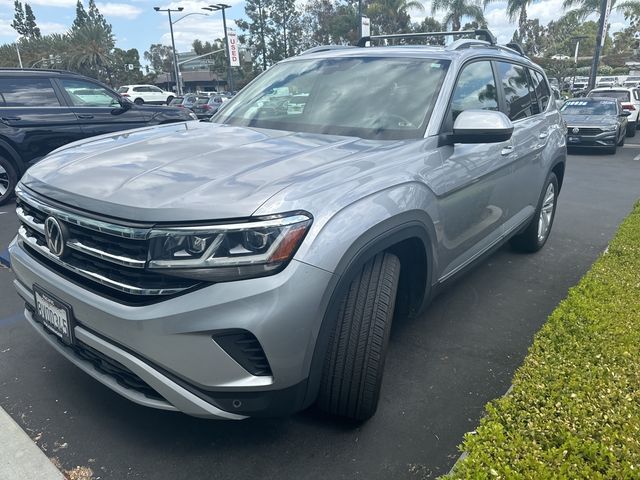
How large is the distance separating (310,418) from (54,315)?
127 cm

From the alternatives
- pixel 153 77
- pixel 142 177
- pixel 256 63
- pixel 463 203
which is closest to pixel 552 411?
pixel 463 203

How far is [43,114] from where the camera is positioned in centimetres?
716

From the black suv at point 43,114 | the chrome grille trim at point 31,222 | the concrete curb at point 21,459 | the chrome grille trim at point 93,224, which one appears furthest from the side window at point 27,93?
the concrete curb at point 21,459

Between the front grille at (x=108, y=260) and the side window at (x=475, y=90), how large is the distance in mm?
1996

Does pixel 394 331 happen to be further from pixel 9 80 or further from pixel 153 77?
pixel 153 77

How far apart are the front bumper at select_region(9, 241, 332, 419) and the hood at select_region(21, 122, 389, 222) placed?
31cm

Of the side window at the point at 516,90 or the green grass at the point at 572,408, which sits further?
the side window at the point at 516,90

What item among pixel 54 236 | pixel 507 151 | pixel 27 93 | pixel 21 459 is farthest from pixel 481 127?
pixel 27 93

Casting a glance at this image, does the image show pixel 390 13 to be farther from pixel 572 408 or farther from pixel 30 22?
pixel 30 22

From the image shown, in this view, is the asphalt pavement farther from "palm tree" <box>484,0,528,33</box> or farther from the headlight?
"palm tree" <box>484,0,528,33</box>

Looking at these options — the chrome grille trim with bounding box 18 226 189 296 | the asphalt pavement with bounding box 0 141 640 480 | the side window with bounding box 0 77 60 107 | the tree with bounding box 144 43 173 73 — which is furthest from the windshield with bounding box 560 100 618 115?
the tree with bounding box 144 43 173 73

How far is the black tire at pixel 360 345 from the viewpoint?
2199mm

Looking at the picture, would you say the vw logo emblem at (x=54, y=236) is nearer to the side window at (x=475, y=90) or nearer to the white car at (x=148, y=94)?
the side window at (x=475, y=90)

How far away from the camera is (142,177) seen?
2.19m
